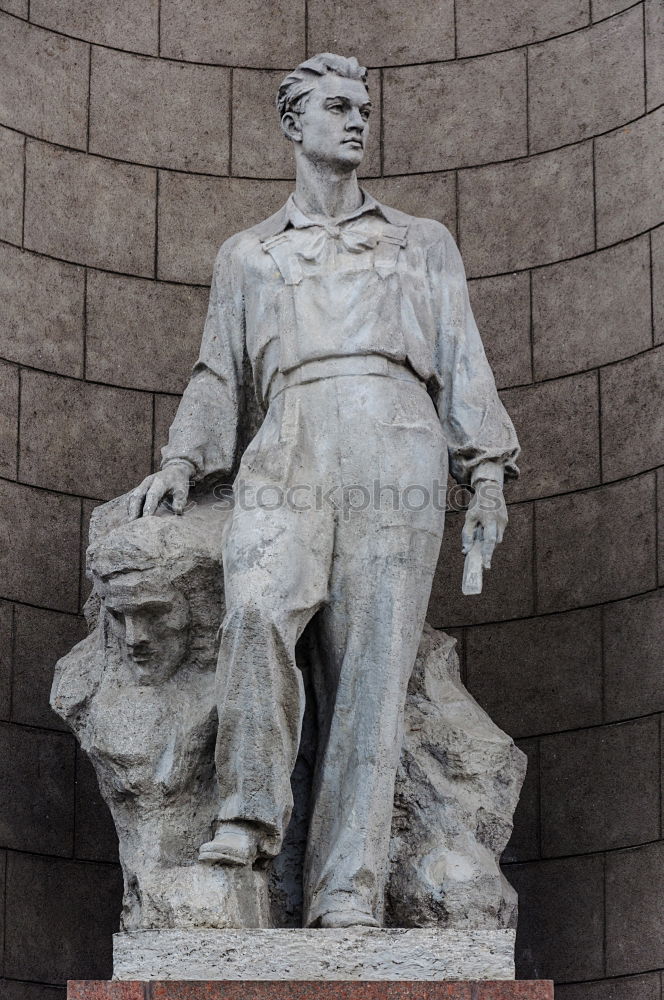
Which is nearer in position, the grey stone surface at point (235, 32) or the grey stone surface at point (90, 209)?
the grey stone surface at point (90, 209)

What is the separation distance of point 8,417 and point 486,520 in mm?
2459

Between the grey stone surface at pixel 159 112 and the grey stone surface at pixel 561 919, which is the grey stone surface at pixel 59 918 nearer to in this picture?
the grey stone surface at pixel 561 919

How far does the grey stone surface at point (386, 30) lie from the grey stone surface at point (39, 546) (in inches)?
96.2

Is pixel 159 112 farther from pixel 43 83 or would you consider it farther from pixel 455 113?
pixel 455 113

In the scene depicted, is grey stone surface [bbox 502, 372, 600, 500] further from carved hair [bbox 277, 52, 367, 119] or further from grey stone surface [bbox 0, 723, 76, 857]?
grey stone surface [bbox 0, 723, 76, 857]

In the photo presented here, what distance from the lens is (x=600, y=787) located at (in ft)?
29.6

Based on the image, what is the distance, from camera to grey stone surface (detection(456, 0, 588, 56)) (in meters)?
9.81

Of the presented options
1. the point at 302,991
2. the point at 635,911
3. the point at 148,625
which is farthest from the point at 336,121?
the point at 635,911

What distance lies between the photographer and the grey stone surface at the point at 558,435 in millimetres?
9383

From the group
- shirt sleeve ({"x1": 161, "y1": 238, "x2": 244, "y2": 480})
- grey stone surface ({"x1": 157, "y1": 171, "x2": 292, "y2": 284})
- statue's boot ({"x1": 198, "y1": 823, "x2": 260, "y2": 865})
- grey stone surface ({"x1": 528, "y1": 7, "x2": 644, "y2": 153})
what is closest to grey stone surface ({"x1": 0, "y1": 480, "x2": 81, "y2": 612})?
grey stone surface ({"x1": 157, "y1": 171, "x2": 292, "y2": 284})

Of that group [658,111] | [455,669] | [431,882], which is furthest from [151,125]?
[431,882]

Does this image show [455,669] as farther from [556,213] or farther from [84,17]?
[84,17]

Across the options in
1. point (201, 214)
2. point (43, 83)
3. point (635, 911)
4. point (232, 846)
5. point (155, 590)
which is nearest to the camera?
point (232, 846)
